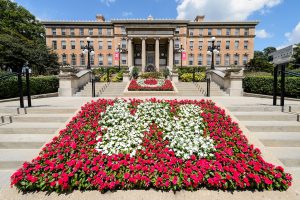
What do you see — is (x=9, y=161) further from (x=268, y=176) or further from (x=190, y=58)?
(x=190, y=58)

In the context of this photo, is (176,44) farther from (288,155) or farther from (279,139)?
(288,155)

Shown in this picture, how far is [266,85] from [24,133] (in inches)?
538

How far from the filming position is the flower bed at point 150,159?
10.2 feet

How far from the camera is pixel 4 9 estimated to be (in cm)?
4397

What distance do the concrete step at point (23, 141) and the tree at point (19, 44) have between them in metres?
24.7

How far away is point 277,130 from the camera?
5137 mm

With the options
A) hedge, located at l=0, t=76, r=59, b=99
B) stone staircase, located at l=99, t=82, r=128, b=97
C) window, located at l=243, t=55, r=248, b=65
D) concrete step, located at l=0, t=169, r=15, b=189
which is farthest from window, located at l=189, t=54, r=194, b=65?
concrete step, located at l=0, t=169, r=15, b=189

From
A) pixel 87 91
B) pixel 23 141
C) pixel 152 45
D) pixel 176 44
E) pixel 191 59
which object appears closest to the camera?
pixel 23 141

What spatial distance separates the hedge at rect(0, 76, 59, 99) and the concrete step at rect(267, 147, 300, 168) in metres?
12.8

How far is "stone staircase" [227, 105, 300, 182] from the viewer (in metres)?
4.05

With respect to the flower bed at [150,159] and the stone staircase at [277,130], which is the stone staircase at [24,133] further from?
the stone staircase at [277,130]

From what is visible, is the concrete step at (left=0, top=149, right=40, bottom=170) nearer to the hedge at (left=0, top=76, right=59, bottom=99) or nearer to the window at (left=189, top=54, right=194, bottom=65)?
the hedge at (left=0, top=76, right=59, bottom=99)

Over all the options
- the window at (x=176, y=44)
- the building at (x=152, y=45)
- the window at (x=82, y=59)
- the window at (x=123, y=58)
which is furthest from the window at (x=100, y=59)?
the window at (x=176, y=44)

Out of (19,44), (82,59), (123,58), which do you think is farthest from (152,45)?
(19,44)
